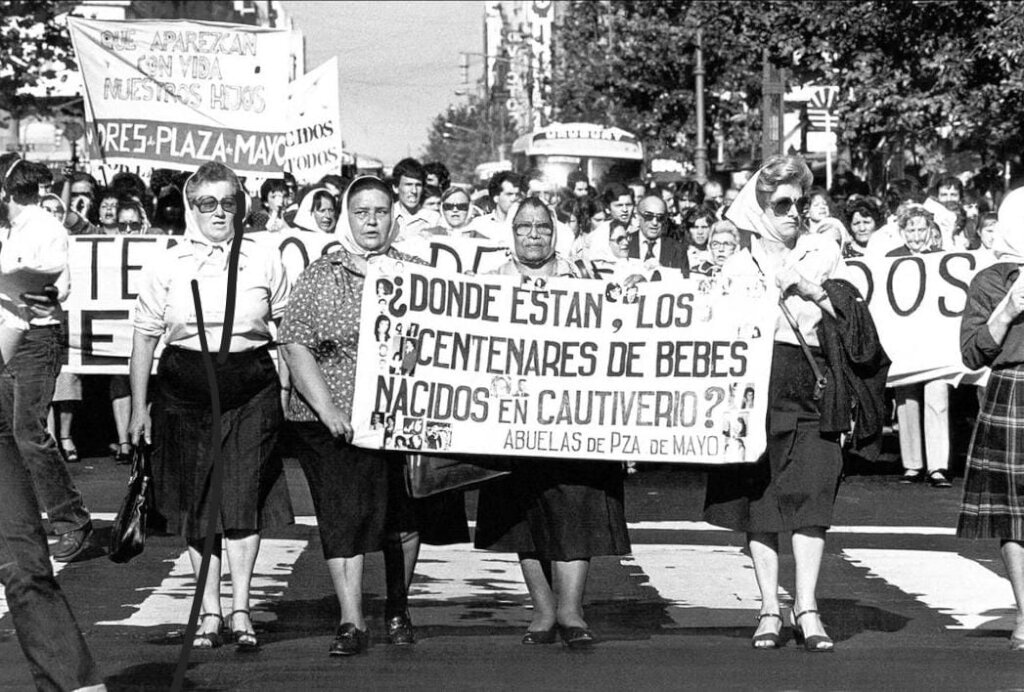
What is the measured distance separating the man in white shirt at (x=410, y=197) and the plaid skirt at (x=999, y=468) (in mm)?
6172

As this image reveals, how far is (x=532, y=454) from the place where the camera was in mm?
8008

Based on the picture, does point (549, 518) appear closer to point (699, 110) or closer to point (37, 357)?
point (37, 357)

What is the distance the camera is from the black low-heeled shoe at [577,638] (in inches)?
307

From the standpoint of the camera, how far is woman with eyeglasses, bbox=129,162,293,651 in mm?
7840

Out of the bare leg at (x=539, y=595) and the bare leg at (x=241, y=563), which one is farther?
the bare leg at (x=539, y=595)

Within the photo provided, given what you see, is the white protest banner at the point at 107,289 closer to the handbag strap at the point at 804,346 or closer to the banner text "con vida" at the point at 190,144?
the banner text "con vida" at the point at 190,144

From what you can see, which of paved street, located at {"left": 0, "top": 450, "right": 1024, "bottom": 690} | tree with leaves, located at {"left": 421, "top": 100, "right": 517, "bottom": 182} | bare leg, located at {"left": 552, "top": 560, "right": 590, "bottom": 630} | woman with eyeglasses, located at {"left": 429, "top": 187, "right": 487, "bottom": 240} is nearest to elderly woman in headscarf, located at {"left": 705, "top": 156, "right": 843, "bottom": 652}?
paved street, located at {"left": 0, "top": 450, "right": 1024, "bottom": 690}

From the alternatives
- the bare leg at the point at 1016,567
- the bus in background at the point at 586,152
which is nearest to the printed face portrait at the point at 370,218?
the bare leg at the point at 1016,567

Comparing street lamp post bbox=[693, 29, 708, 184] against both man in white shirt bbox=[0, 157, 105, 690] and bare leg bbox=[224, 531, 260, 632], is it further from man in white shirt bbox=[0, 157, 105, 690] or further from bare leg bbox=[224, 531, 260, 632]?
bare leg bbox=[224, 531, 260, 632]

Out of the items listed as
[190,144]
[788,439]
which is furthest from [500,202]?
[788,439]

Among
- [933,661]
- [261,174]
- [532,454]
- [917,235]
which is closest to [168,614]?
[532,454]

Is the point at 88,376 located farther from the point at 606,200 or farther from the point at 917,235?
the point at 917,235

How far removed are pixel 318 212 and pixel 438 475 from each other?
279 inches

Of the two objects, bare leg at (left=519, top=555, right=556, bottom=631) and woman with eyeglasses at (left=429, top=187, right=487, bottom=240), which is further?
woman with eyeglasses at (left=429, top=187, right=487, bottom=240)
